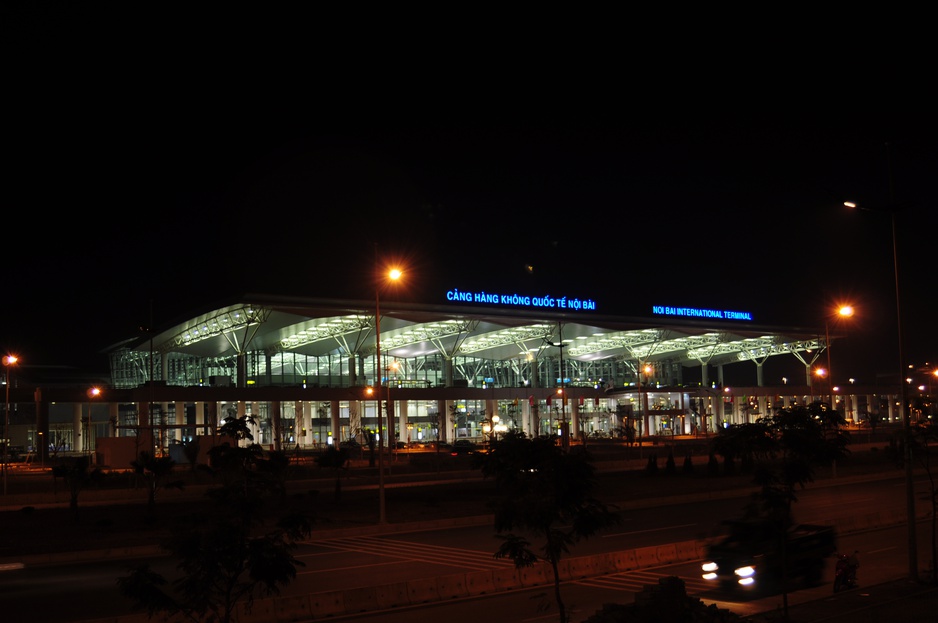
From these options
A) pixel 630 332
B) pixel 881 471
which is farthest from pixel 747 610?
pixel 630 332

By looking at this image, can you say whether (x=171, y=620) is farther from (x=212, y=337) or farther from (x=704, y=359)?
→ (x=704, y=359)

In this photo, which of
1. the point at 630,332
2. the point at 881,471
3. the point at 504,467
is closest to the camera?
the point at 504,467

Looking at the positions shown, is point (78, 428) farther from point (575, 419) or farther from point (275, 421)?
point (575, 419)

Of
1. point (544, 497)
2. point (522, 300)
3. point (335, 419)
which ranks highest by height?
point (522, 300)

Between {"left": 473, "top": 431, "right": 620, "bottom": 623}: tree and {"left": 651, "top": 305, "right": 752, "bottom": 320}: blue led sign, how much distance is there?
89.6m

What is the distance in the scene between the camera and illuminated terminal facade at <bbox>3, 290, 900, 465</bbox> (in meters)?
81.2

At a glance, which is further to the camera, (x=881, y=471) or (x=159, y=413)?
(x=159, y=413)

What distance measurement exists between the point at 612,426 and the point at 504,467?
101638 millimetres

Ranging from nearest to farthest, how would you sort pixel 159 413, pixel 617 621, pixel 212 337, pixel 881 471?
pixel 617 621 < pixel 881 471 < pixel 159 413 < pixel 212 337

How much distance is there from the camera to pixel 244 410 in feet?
282

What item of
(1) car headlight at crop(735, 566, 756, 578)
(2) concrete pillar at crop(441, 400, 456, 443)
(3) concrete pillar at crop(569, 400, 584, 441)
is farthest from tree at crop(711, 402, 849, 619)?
(3) concrete pillar at crop(569, 400, 584, 441)

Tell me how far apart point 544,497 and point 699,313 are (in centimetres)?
9526

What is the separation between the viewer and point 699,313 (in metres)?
106

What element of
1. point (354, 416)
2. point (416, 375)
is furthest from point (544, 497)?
point (416, 375)
